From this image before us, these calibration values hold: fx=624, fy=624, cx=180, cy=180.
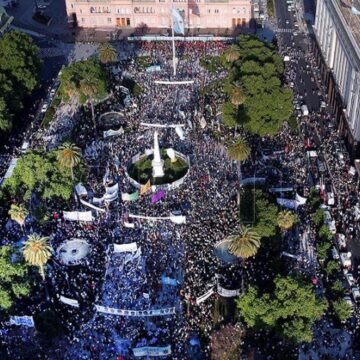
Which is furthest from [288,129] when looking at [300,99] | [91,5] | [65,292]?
[91,5]

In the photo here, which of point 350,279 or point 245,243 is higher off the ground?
point 245,243

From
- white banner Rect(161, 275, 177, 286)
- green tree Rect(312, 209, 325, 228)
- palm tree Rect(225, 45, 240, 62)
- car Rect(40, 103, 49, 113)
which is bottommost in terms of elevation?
white banner Rect(161, 275, 177, 286)

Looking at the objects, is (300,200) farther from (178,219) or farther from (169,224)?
(169,224)

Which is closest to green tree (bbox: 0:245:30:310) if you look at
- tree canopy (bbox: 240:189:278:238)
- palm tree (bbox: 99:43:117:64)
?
tree canopy (bbox: 240:189:278:238)

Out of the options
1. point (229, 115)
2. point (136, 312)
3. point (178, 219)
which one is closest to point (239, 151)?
point (229, 115)

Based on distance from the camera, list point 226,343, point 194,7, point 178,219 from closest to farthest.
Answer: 1. point 226,343
2. point 178,219
3. point 194,7

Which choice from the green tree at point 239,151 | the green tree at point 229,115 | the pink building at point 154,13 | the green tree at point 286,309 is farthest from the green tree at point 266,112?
the pink building at point 154,13

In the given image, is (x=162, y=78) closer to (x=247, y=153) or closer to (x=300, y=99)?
(x=300, y=99)

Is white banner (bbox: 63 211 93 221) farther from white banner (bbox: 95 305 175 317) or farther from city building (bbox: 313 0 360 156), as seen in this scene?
city building (bbox: 313 0 360 156)
